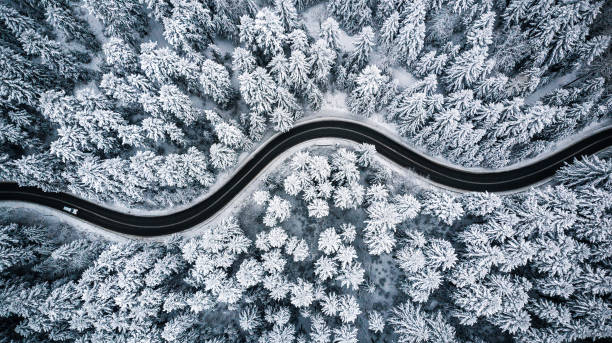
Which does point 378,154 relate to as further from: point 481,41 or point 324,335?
point 324,335

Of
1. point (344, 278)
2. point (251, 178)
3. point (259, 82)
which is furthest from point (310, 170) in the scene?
point (344, 278)

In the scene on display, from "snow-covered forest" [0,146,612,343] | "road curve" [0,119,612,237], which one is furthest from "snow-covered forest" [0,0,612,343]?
"road curve" [0,119,612,237]

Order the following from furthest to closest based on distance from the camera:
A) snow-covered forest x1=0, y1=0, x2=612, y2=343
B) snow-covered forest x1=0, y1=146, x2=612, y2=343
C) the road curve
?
the road curve, snow-covered forest x1=0, y1=0, x2=612, y2=343, snow-covered forest x1=0, y1=146, x2=612, y2=343

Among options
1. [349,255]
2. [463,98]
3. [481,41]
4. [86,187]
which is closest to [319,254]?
[349,255]

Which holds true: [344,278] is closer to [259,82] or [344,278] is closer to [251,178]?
[251,178]

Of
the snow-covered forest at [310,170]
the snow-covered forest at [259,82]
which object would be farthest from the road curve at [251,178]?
the snow-covered forest at [259,82]

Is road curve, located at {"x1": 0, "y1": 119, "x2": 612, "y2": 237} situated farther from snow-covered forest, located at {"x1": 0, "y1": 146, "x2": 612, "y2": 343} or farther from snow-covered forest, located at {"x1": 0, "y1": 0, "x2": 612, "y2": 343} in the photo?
snow-covered forest, located at {"x1": 0, "y1": 146, "x2": 612, "y2": 343}
